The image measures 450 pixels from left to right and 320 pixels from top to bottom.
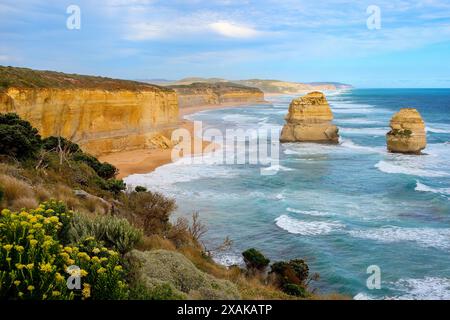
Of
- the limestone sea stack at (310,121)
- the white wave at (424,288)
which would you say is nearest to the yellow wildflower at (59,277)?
the white wave at (424,288)

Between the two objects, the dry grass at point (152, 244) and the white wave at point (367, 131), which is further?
the white wave at point (367, 131)

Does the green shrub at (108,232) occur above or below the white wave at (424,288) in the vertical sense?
above

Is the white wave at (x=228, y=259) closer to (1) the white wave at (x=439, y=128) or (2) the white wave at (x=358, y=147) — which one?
(2) the white wave at (x=358, y=147)

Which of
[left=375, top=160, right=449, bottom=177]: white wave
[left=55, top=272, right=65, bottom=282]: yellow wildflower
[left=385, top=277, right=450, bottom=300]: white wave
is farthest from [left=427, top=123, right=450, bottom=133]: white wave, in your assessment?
[left=55, top=272, right=65, bottom=282]: yellow wildflower

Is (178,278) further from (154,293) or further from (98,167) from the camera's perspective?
(98,167)

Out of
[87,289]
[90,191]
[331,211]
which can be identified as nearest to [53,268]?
[87,289]
